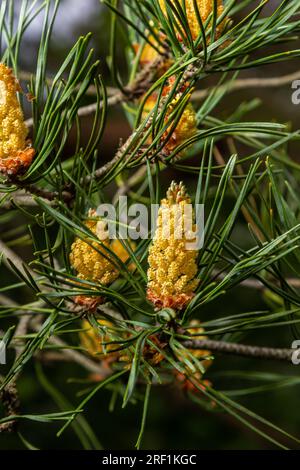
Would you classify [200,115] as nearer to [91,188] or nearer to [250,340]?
[91,188]

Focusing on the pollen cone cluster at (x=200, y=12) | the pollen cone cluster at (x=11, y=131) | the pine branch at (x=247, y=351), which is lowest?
the pine branch at (x=247, y=351)

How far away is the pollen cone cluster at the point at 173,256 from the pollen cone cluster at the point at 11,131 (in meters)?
0.07

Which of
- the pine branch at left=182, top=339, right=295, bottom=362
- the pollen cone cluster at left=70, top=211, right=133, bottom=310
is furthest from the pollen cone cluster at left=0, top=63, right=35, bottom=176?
the pine branch at left=182, top=339, right=295, bottom=362

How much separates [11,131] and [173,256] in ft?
0.30

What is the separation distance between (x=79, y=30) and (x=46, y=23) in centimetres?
90

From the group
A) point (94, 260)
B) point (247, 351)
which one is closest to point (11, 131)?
point (94, 260)

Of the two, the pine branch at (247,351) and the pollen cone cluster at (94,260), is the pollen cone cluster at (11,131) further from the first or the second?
the pine branch at (247,351)

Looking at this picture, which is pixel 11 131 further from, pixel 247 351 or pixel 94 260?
pixel 247 351

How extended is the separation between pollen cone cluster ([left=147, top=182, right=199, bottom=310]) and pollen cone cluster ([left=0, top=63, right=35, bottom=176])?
0.22 feet

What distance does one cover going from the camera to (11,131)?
0.31 metres

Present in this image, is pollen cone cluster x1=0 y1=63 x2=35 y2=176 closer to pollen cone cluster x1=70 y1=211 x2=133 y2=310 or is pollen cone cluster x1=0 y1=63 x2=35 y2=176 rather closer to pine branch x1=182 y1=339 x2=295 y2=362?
pollen cone cluster x1=70 y1=211 x2=133 y2=310

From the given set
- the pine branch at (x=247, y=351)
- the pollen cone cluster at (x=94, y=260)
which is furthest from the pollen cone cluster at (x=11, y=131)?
the pine branch at (x=247, y=351)

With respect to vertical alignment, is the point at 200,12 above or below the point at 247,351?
above

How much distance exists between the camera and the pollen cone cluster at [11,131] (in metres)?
0.30
